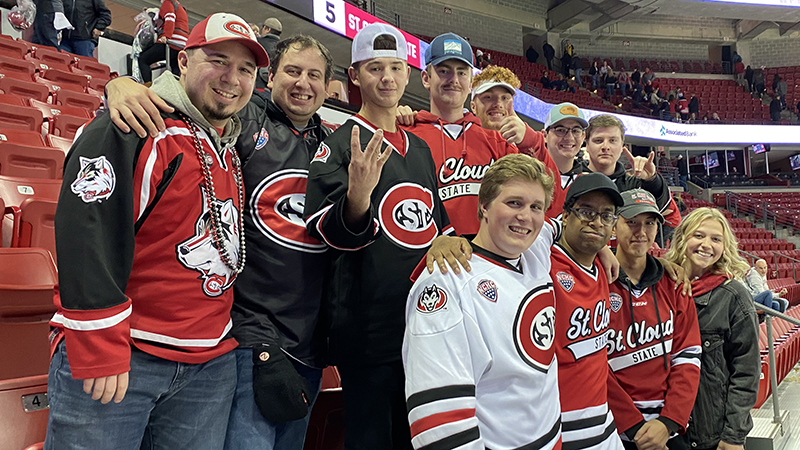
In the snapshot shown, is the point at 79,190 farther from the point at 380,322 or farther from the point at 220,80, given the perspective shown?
the point at 380,322

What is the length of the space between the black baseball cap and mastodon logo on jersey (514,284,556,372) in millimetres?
485

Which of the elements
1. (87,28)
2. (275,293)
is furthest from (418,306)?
(87,28)

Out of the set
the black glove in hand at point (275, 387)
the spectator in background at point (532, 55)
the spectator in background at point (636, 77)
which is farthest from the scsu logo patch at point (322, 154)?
the spectator in background at point (636, 77)

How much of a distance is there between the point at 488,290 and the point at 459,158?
0.68m

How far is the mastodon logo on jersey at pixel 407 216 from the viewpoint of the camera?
1.81 meters

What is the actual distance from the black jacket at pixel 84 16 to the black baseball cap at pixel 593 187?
7.09m

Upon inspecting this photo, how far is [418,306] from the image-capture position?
→ 5.23 feet

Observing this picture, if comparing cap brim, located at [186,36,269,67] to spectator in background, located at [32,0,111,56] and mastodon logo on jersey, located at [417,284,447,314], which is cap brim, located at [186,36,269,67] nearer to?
mastodon logo on jersey, located at [417,284,447,314]

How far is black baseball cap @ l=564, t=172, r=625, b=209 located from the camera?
6.73 feet

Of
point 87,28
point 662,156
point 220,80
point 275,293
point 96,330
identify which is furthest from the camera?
point 662,156

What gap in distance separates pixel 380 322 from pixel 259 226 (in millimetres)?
461

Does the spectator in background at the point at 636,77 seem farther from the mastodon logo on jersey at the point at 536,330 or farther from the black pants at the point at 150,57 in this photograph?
the mastodon logo on jersey at the point at 536,330

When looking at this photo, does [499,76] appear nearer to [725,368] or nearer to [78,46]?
[725,368]

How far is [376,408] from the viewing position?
Result: 1.71m
